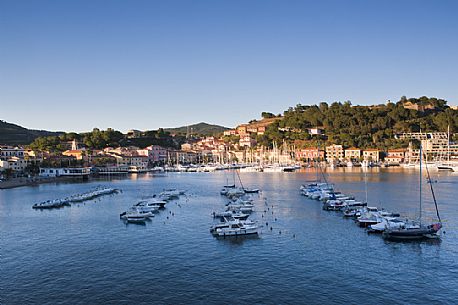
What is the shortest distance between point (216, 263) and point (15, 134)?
5137 inches

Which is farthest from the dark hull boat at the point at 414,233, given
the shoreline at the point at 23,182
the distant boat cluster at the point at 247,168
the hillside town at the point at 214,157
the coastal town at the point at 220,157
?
the distant boat cluster at the point at 247,168

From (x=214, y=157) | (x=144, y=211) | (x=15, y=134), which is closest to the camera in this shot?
(x=144, y=211)

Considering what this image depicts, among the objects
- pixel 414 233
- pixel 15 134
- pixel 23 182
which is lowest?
pixel 414 233

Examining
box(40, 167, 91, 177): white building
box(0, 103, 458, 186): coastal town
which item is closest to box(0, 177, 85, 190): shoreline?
box(0, 103, 458, 186): coastal town

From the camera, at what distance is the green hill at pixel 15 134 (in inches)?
4675

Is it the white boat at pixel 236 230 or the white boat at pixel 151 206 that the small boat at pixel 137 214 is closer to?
the white boat at pixel 151 206

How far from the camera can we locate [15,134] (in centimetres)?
13000

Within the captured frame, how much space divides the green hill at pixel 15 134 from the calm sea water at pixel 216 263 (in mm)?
100719

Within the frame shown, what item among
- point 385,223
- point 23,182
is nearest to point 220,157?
point 23,182

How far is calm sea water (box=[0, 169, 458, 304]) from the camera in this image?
1438 cm

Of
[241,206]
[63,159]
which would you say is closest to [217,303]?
[241,206]

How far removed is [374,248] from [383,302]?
6.43m

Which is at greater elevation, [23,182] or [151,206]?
[23,182]

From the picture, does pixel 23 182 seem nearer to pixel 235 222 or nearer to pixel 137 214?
pixel 137 214
